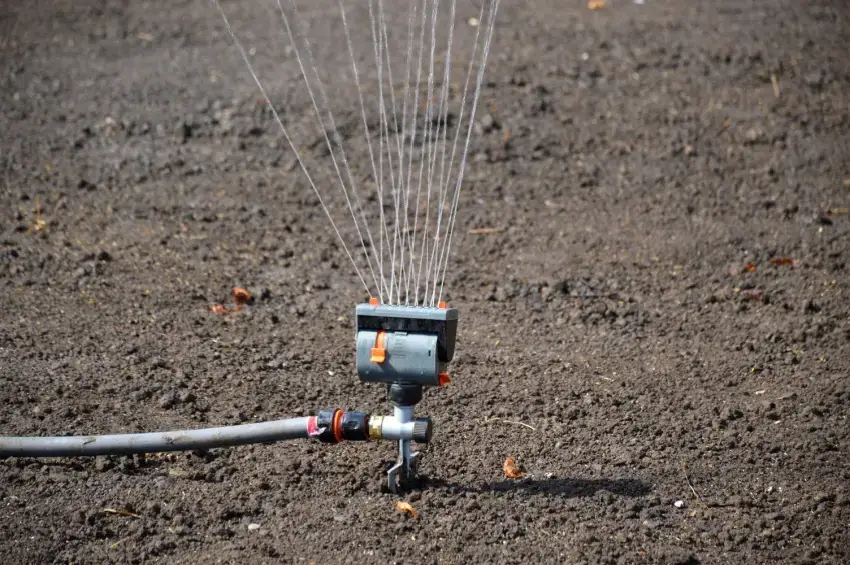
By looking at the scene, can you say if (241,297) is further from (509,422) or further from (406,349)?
(406,349)

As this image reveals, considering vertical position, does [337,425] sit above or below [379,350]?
below

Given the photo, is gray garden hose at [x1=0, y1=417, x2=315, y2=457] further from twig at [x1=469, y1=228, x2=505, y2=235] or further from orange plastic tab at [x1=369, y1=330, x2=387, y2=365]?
twig at [x1=469, y1=228, x2=505, y2=235]

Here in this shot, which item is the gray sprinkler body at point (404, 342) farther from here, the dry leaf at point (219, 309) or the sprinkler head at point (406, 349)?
the dry leaf at point (219, 309)

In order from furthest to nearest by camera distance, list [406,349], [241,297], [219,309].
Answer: [241,297] < [219,309] < [406,349]

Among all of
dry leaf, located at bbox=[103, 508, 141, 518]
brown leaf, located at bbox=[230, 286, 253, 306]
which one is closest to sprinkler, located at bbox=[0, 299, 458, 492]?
dry leaf, located at bbox=[103, 508, 141, 518]

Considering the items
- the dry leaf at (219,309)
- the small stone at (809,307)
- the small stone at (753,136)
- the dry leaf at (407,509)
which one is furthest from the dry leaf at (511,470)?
the small stone at (753,136)

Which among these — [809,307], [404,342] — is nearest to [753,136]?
[809,307]

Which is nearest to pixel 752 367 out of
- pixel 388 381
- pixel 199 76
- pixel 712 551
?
pixel 712 551
